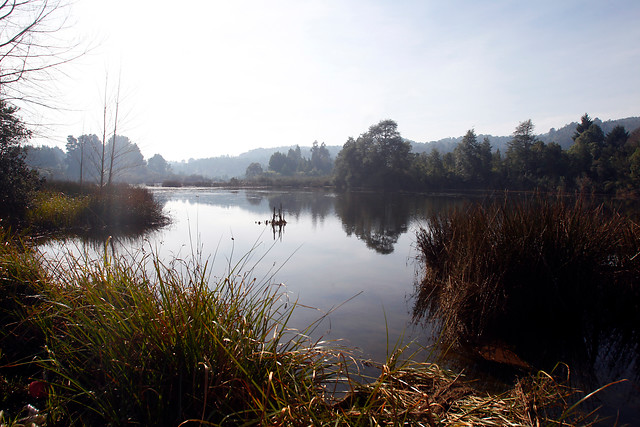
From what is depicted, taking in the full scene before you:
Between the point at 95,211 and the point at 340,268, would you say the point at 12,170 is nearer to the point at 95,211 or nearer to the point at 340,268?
the point at 95,211

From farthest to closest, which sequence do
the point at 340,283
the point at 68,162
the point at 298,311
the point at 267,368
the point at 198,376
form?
the point at 68,162 → the point at 340,283 → the point at 298,311 → the point at 267,368 → the point at 198,376

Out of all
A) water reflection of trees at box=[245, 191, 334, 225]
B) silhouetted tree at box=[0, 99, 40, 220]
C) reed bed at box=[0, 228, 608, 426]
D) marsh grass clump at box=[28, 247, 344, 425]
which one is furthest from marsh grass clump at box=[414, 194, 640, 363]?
water reflection of trees at box=[245, 191, 334, 225]

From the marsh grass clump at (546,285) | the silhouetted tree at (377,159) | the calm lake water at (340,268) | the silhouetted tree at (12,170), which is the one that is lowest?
the calm lake water at (340,268)

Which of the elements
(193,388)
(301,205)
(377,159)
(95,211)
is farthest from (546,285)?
(377,159)

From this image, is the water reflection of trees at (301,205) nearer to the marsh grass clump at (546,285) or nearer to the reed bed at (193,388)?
the marsh grass clump at (546,285)

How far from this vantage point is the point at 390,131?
60438mm

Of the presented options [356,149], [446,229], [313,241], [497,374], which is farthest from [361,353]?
[356,149]

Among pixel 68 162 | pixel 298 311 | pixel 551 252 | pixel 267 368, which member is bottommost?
pixel 298 311

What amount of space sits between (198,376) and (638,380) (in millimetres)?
4966

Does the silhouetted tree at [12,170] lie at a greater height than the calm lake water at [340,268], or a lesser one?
greater

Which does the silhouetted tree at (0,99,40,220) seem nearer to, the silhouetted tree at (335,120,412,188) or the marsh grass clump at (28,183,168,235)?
the marsh grass clump at (28,183,168,235)

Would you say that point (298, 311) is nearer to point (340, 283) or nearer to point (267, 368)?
point (340, 283)

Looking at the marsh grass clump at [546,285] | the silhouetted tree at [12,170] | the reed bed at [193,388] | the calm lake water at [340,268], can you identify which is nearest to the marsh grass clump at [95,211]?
the silhouetted tree at [12,170]

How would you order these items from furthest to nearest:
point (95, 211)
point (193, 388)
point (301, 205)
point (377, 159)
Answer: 1. point (377, 159)
2. point (301, 205)
3. point (95, 211)
4. point (193, 388)
